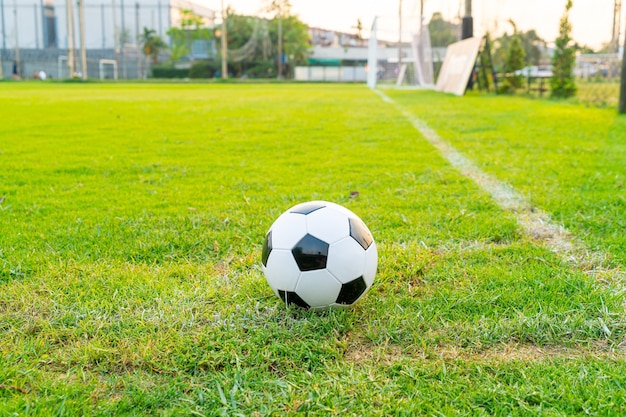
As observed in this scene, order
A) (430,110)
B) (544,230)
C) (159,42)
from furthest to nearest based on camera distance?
(159,42)
(430,110)
(544,230)

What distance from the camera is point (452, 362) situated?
7.23 feet

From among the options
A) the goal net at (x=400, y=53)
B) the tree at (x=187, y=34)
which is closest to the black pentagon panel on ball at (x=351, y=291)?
the goal net at (x=400, y=53)

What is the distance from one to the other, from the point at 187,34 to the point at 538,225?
7130cm

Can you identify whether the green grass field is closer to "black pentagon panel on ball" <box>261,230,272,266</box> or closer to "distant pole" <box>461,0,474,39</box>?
"black pentagon panel on ball" <box>261,230,272,266</box>

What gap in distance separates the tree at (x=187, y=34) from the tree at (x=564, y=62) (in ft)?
185

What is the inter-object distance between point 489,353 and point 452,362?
0.19 metres

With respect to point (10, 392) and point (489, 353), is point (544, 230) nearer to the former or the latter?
point (489, 353)

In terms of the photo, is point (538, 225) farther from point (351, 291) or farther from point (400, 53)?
point (400, 53)

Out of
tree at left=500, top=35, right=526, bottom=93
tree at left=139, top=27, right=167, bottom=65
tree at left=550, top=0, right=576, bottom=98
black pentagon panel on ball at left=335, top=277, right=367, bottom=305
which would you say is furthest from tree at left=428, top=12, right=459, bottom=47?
tree at left=139, top=27, right=167, bottom=65

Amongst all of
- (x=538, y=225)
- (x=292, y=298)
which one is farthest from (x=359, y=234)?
(x=538, y=225)

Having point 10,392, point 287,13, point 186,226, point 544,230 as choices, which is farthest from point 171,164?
point 287,13

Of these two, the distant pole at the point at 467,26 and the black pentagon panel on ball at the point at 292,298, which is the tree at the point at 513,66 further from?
the black pentagon panel on ball at the point at 292,298

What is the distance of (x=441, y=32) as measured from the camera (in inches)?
1083

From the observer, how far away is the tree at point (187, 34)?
6826 centimetres
